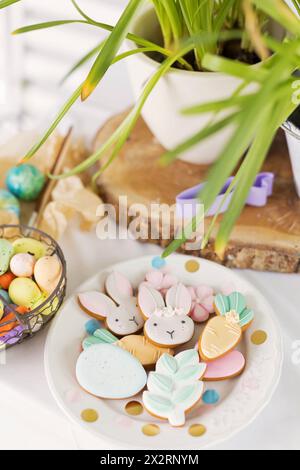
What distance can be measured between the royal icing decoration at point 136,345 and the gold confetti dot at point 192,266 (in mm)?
126

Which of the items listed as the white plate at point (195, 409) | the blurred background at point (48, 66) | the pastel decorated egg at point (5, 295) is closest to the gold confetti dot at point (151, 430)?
the white plate at point (195, 409)

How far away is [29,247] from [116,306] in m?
0.13

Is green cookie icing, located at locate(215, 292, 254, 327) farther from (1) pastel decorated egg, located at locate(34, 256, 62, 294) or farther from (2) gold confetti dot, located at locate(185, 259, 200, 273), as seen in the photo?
(1) pastel decorated egg, located at locate(34, 256, 62, 294)

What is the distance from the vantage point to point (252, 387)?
0.69 m

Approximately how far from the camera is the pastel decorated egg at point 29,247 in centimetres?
77

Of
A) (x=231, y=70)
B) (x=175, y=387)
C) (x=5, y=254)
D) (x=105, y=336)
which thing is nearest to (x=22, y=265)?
(x=5, y=254)

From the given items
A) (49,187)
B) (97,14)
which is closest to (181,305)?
(49,187)

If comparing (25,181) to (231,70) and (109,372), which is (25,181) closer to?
(109,372)

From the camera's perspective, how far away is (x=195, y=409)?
0.69 metres

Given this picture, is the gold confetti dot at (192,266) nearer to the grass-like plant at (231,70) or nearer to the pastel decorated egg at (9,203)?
the grass-like plant at (231,70)

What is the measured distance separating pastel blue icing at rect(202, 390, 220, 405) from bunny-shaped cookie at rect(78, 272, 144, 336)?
118 mm

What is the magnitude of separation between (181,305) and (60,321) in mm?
149

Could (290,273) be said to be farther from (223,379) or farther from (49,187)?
(49,187)

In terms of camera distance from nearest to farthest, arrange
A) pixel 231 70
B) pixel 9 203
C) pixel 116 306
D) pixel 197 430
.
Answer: pixel 231 70 → pixel 197 430 → pixel 116 306 → pixel 9 203
